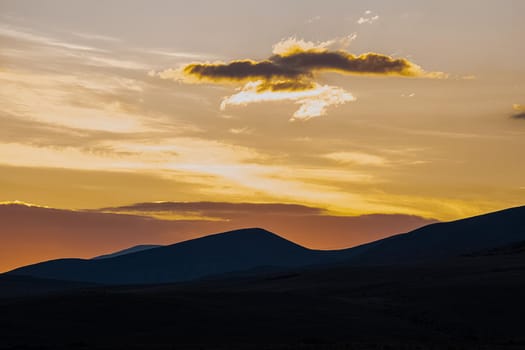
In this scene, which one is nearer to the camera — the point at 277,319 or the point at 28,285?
the point at 277,319

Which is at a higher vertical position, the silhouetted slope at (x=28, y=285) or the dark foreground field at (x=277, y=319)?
the silhouetted slope at (x=28, y=285)

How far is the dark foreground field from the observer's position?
47.6m

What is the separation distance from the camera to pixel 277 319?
55969 millimetres

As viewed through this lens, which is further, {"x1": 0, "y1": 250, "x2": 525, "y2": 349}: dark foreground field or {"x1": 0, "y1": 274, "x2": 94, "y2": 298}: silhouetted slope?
{"x1": 0, "y1": 274, "x2": 94, "y2": 298}: silhouetted slope

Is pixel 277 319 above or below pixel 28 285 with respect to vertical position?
below

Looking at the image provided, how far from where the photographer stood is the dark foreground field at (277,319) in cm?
4759

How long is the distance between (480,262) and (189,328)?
2450 inches

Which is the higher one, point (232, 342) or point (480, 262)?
point (480, 262)

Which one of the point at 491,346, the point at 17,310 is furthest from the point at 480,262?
the point at 17,310

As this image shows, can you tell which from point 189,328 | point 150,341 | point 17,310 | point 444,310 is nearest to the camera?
point 150,341

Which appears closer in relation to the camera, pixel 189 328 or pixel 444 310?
pixel 189 328

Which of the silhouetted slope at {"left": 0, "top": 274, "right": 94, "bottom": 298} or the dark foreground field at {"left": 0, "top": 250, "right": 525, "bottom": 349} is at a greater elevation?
the silhouetted slope at {"left": 0, "top": 274, "right": 94, "bottom": 298}

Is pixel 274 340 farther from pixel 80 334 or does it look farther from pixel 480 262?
pixel 480 262

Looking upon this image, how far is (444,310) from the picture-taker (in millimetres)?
64938
